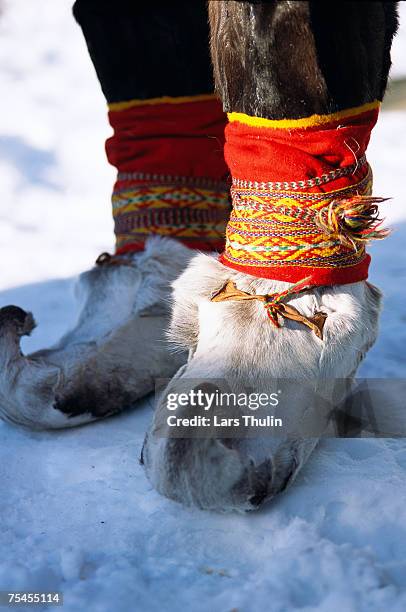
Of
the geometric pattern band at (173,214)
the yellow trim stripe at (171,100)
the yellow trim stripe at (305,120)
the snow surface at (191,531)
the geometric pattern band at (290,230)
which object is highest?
the yellow trim stripe at (305,120)

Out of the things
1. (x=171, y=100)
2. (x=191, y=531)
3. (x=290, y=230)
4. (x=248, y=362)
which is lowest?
(x=191, y=531)

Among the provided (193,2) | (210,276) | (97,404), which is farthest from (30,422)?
(193,2)

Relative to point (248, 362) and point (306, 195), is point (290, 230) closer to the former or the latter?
point (306, 195)

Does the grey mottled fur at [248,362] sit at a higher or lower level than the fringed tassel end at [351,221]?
lower

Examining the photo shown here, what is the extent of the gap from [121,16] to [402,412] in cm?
76

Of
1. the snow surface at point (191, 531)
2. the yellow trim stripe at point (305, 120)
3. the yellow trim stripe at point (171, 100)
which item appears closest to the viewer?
the snow surface at point (191, 531)

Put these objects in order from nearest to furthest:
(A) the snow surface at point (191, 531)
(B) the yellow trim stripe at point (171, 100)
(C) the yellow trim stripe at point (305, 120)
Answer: (A) the snow surface at point (191, 531) → (C) the yellow trim stripe at point (305, 120) → (B) the yellow trim stripe at point (171, 100)

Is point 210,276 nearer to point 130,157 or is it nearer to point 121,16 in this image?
point 130,157

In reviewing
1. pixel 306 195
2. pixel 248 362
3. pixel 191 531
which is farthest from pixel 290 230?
pixel 191 531

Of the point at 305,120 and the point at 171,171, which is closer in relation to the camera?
the point at 305,120

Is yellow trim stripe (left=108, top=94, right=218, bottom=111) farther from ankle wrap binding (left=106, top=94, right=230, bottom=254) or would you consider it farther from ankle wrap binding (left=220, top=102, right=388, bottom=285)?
ankle wrap binding (left=220, top=102, right=388, bottom=285)

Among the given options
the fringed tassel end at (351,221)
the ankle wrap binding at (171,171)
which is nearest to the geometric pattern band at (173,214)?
the ankle wrap binding at (171,171)

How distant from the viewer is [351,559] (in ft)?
2.27

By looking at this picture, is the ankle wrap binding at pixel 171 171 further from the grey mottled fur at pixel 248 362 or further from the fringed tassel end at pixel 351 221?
the fringed tassel end at pixel 351 221
